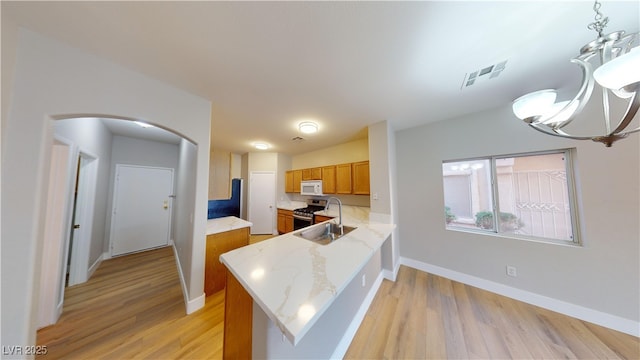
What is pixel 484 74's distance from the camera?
1.69 metres

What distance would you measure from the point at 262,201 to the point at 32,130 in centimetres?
374

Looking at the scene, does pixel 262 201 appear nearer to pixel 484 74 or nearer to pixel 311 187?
pixel 311 187

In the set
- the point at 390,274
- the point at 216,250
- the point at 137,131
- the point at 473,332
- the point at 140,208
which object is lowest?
the point at 473,332

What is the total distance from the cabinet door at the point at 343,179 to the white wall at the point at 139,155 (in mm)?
3943

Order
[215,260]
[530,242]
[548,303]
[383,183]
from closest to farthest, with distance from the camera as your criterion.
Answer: [548,303], [530,242], [215,260], [383,183]

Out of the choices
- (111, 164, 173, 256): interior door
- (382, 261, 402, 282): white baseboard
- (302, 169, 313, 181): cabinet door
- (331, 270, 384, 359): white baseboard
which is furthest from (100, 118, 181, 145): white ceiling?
(382, 261, 402, 282): white baseboard

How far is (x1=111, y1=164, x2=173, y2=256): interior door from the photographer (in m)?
3.48

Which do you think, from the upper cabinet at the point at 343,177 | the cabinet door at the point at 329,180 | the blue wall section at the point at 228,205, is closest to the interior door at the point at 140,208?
the blue wall section at the point at 228,205

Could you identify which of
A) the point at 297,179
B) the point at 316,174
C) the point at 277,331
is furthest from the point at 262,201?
the point at 277,331

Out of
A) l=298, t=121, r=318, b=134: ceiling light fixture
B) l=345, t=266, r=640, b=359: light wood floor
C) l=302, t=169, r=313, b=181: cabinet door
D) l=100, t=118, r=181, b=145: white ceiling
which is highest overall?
l=100, t=118, r=181, b=145: white ceiling

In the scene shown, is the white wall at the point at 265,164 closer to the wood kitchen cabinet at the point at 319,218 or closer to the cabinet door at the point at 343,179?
the wood kitchen cabinet at the point at 319,218

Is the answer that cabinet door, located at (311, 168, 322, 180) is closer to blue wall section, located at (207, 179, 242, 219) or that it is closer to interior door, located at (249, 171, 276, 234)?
interior door, located at (249, 171, 276, 234)

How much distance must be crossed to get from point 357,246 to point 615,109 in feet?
9.79

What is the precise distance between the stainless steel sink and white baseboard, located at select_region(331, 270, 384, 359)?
77cm
